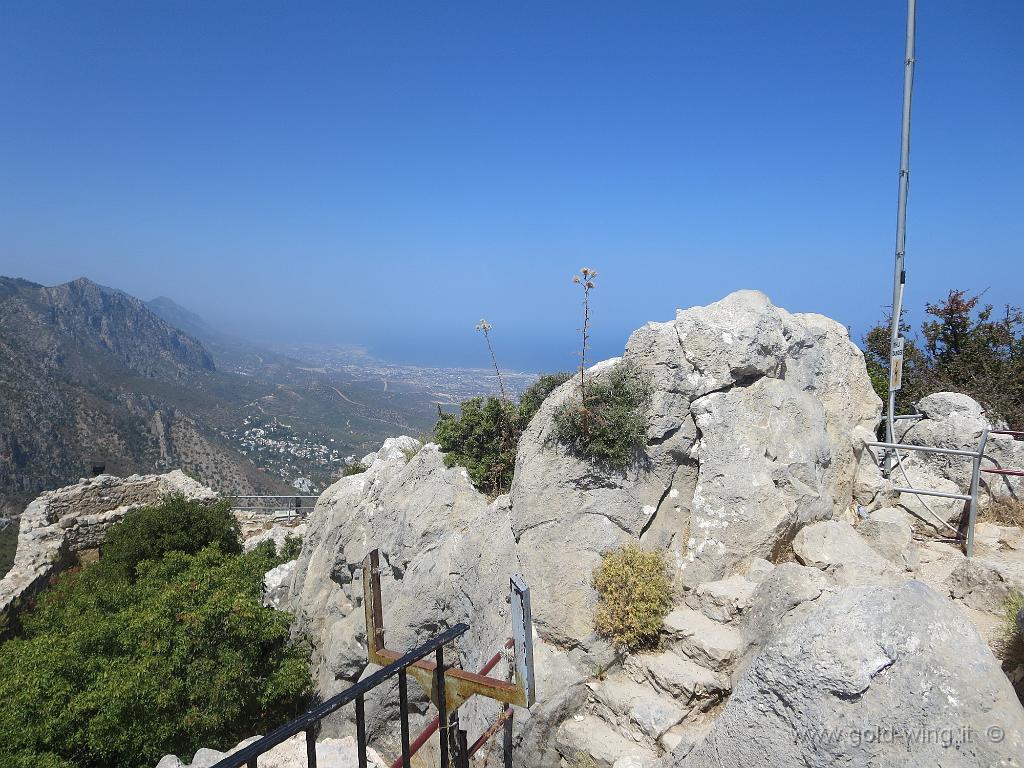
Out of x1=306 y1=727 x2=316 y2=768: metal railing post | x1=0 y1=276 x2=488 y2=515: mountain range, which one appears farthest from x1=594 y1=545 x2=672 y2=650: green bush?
x1=0 y1=276 x2=488 y2=515: mountain range

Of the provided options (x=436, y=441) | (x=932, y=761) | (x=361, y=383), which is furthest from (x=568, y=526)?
(x=361, y=383)

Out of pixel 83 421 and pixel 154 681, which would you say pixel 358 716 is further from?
pixel 83 421

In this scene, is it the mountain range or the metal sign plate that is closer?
the metal sign plate

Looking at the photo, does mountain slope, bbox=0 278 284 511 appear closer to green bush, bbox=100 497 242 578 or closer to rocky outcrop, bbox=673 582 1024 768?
green bush, bbox=100 497 242 578

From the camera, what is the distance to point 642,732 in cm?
565

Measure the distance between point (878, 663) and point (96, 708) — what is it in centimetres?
1016

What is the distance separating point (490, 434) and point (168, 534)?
1133 centimetres

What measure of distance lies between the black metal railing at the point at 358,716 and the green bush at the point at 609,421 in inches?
177

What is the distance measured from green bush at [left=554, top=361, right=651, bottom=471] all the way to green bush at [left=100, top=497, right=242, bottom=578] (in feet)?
37.3

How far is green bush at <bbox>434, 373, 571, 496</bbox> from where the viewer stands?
961cm

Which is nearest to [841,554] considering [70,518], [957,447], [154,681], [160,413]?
[957,447]

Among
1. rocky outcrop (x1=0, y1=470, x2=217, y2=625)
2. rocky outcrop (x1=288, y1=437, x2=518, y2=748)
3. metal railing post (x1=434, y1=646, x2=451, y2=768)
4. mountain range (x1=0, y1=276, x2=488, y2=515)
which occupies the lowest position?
mountain range (x1=0, y1=276, x2=488, y2=515)

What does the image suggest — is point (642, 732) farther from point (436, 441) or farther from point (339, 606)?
point (339, 606)

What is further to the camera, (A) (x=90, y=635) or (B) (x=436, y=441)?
(B) (x=436, y=441)
